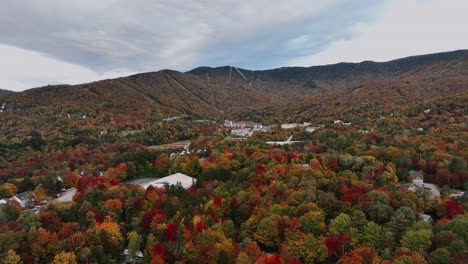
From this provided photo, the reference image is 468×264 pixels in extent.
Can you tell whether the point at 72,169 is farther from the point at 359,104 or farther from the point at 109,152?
the point at 359,104

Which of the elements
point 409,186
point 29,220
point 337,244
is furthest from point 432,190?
point 29,220

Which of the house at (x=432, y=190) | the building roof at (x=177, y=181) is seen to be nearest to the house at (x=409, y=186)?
the house at (x=432, y=190)

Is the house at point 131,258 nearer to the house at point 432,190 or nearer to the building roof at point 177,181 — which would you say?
the building roof at point 177,181

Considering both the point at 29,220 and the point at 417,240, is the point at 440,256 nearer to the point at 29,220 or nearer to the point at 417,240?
the point at 417,240

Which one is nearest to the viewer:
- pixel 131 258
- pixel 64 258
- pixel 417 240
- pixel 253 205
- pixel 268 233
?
pixel 417 240

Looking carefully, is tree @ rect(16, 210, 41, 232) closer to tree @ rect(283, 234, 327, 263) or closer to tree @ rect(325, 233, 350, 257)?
tree @ rect(283, 234, 327, 263)

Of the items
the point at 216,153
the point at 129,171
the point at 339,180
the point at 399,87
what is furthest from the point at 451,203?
the point at 399,87
